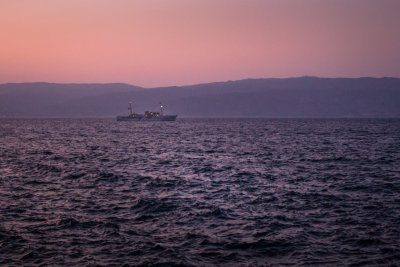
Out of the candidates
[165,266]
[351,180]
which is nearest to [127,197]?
[165,266]

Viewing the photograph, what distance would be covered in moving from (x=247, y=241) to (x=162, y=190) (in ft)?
35.7

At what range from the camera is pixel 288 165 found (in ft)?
124

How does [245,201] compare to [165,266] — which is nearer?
[165,266]

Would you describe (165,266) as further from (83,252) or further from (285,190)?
(285,190)

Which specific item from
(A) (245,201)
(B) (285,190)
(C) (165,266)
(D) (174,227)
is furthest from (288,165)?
(C) (165,266)

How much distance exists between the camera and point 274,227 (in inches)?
639

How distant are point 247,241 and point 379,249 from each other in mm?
4911

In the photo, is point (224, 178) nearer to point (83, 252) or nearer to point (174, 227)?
point (174, 227)

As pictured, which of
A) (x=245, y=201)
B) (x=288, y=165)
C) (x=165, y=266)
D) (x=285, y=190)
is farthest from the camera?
(x=288, y=165)

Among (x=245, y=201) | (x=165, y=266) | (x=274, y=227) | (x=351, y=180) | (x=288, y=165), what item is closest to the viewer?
(x=165, y=266)

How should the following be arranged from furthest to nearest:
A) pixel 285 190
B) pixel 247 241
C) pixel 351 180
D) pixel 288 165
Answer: pixel 288 165 → pixel 351 180 → pixel 285 190 → pixel 247 241

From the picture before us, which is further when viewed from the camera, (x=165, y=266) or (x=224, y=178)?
(x=224, y=178)

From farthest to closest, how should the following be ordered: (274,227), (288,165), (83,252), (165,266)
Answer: (288,165)
(274,227)
(83,252)
(165,266)

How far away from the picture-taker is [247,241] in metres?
14.4
